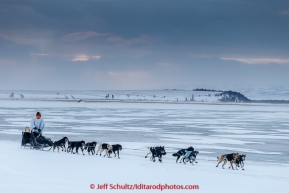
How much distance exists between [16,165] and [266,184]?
591cm

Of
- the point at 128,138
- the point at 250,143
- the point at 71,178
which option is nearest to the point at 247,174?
the point at 71,178

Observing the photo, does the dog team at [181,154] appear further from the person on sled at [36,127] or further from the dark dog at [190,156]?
the person on sled at [36,127]

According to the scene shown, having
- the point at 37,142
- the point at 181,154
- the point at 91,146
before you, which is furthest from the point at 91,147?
the point at 181,154

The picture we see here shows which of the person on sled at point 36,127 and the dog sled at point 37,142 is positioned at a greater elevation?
the person on sled at point 36,127

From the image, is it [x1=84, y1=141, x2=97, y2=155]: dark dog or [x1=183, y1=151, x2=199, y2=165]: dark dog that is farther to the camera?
[x1=84, y1=141, x2=97, y2=155]: dark dog

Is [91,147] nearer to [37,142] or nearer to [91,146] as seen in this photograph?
[91,146]

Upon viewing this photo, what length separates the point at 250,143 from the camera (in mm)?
17000

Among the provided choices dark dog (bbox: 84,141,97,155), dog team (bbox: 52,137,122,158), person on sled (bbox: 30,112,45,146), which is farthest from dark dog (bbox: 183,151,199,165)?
person on sled (bbox: 30,112,45,146)

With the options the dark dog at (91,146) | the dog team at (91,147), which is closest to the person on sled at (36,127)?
the dog team at (91,147)

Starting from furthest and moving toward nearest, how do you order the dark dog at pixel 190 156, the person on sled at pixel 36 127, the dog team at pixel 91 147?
the person on sled at pixel 36 127 → the dog team at pixel 91 147 → the dark dog at pixel 190 156

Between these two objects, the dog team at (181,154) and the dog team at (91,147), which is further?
the dog team at (91,147)

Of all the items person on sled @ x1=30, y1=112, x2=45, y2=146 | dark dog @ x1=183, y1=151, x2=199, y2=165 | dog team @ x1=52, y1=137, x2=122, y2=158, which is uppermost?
person on sled @ x1=30, y1=112, x2=45, y2=146

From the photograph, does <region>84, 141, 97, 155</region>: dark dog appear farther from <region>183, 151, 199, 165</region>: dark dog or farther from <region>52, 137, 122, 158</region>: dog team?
<region>183, 151, 199, 165</region>: dark dog

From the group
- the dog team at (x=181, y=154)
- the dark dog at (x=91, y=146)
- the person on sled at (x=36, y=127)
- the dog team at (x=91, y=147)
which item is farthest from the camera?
the person on sled at (x=36, y=127)
